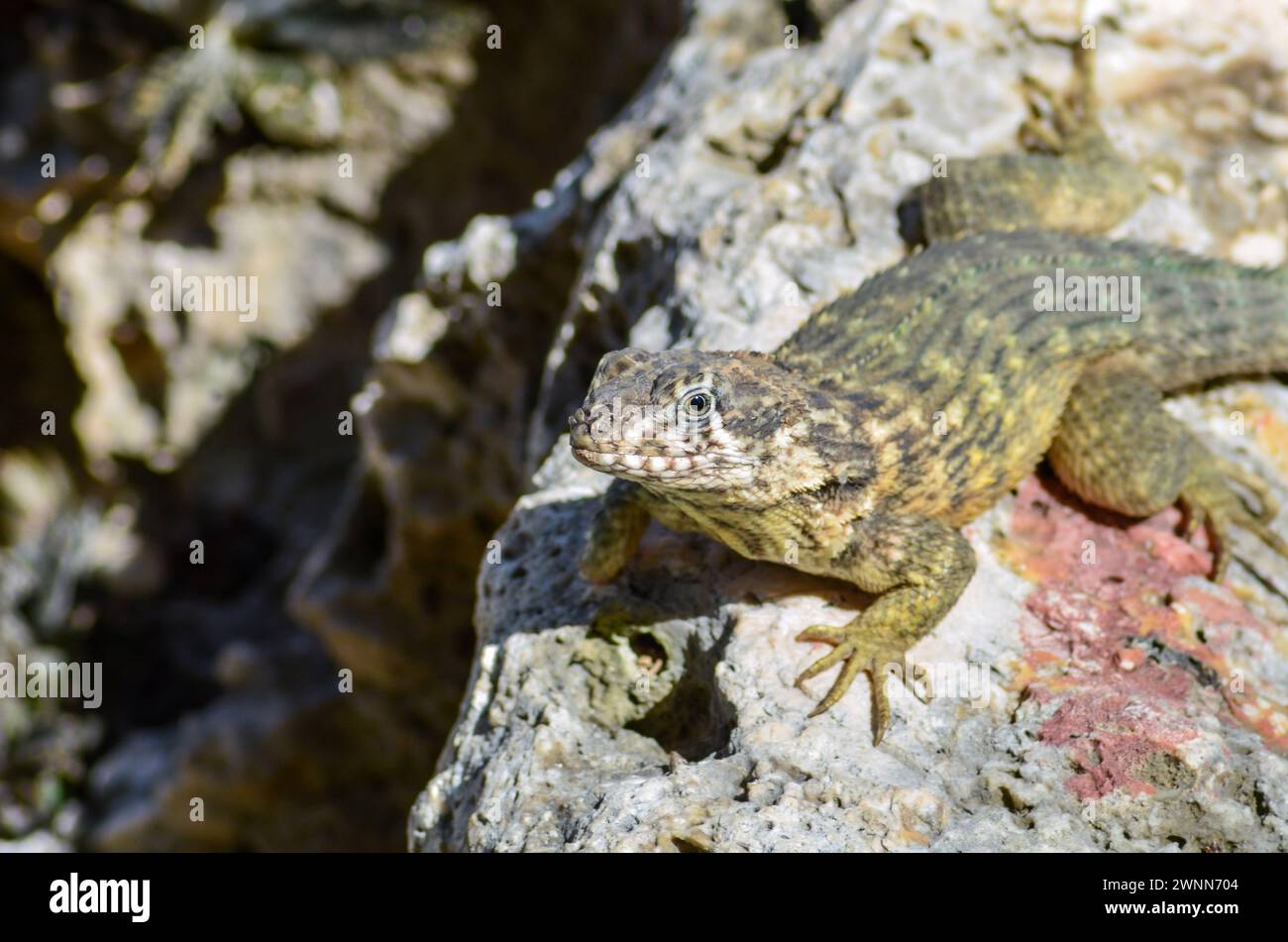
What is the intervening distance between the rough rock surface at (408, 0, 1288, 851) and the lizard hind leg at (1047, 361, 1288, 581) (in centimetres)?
12

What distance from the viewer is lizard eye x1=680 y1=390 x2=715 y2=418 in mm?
3537

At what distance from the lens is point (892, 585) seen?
397 cm

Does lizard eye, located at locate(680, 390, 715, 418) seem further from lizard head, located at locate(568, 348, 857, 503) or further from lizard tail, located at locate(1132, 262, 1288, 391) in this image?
lizard tail, located at locate(1132, 262, 1288, 391)

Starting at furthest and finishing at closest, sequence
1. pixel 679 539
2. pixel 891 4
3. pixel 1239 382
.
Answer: pixel 891 4 < pixel 1239 382 < pixel 679 539

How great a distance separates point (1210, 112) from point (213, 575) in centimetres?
959

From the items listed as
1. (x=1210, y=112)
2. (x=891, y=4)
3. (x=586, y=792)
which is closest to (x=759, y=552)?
(x=586, y=792)

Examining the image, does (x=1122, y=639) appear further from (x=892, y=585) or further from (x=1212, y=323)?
(x=1212, y=323)

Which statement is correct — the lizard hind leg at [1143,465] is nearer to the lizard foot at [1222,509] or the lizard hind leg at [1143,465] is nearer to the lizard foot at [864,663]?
the lizard foot at [1222,509]

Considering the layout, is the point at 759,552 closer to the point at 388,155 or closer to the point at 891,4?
the point at 891,4

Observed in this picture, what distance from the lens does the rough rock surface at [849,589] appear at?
11.2ft

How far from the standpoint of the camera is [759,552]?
3986 millimetres

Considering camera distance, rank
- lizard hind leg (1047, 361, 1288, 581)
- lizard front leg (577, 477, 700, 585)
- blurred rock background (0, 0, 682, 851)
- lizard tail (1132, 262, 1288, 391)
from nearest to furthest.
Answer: lizard front leg (577, 477, 700, 585) → lizard hind leg (1047, 361, 1288, 581) → lizard tail (1132, 262, 1288, 391) → blurred rock background (0, 0, 682, 851)

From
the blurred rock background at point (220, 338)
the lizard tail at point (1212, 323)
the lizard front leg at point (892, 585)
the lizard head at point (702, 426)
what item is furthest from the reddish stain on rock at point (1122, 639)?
the blurred rock background at point (220, 338)

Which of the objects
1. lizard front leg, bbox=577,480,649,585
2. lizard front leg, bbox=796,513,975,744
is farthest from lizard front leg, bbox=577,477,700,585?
lizard front leg, bbox=796,513,975,744
